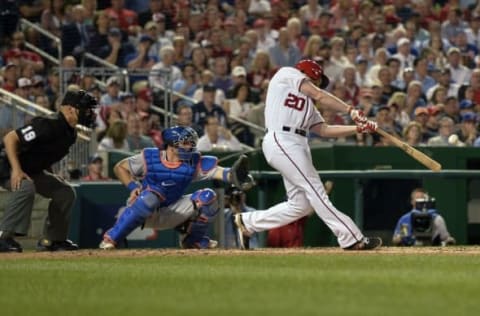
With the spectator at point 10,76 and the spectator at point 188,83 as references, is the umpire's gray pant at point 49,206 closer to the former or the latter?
the spectator at point 10,76

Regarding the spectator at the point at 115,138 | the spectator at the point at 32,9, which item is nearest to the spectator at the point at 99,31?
the spectator at the point at 32,9

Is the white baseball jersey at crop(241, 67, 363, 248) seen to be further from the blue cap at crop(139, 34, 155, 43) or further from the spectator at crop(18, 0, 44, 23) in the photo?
the spectator at crop(18, 0, 44, 23)

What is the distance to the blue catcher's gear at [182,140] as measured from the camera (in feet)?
48.1

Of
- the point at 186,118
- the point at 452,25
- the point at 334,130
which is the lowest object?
the point at 334,130

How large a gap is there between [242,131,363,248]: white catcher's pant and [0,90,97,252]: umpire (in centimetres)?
184

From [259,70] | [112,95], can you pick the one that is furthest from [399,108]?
[112,95]

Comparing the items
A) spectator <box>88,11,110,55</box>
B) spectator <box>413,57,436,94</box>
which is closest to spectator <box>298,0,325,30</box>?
spectator <box>413,57,436,94</box>

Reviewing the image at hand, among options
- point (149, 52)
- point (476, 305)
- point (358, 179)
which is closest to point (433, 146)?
point (358, 179)

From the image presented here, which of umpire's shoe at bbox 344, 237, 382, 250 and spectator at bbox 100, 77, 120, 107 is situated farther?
spectator at bbox 100, 77, 120, 107

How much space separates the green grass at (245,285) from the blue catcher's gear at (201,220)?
1.49 m

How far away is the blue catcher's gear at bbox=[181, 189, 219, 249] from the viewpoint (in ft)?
48.3

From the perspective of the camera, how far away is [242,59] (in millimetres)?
22781

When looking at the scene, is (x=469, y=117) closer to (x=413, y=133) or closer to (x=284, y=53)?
(x=413, y=133)

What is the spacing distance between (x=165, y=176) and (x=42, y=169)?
1.16 meters
